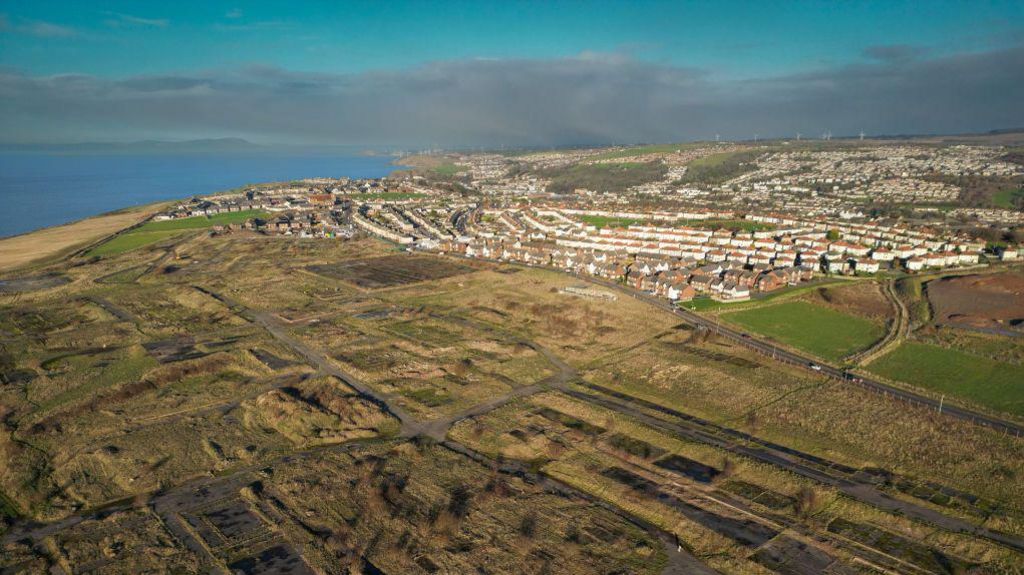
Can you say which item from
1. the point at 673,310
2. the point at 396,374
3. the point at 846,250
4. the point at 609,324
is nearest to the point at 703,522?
the point at 396,374

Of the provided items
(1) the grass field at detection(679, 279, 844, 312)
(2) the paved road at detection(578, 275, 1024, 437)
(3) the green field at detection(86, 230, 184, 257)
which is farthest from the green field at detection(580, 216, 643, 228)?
(3) the green field at detection(86, 230, 184, 257)

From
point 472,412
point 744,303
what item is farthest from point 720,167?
point 472,412

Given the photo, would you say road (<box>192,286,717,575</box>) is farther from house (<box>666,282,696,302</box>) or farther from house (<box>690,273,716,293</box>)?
house (<box>690,273,716,293</box>)

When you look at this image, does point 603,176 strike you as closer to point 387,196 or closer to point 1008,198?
point 387,196

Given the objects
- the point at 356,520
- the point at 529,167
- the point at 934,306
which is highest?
the point at 529,167

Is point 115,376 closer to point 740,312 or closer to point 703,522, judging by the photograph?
point 703,522

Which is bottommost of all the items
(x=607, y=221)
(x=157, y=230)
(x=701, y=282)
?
(x=701, y=282)

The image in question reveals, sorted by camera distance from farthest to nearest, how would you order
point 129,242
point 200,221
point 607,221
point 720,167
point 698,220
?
point 720,167
point 200,221
point 607,221
point 698,220
point 129,242
